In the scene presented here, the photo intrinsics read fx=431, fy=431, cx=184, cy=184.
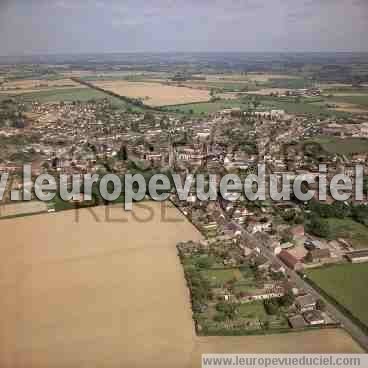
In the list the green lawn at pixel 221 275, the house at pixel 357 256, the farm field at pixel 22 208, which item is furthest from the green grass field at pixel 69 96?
the house at pixel 357 256

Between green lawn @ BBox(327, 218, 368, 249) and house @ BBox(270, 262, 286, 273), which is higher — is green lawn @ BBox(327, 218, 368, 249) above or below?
above

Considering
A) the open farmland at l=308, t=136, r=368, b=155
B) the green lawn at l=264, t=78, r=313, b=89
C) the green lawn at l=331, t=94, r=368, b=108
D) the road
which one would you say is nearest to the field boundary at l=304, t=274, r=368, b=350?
the road

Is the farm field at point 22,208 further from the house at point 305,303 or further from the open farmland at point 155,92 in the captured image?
the open farmland at point 155,92

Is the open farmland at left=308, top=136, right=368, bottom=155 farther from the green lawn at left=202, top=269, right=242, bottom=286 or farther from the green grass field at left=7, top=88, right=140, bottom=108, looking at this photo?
the green grass field at left=7, top=88, right=140, bottom=108

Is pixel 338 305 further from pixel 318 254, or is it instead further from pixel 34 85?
pixel 34 85

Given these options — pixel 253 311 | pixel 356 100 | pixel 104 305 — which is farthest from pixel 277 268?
pixel 356 100

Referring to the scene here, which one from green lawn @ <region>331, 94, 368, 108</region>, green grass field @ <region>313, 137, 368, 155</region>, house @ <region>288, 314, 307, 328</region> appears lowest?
house @ <region>288, 314, 307, 328</region>

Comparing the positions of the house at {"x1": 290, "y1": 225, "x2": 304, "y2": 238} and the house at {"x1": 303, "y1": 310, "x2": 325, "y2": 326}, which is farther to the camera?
the house at {"x1": 290, "y1": 225, "x2": 304, "y2": 238}
